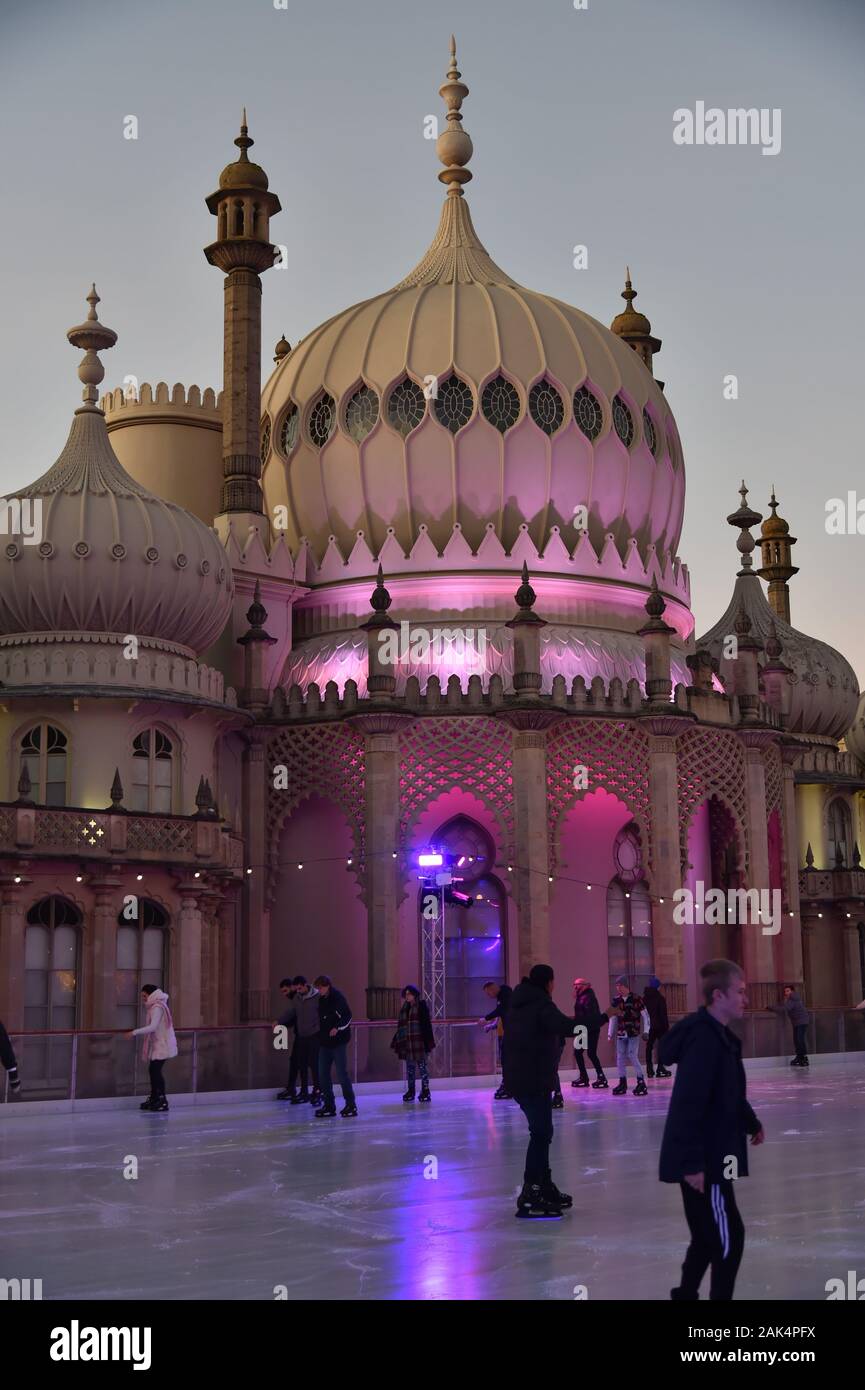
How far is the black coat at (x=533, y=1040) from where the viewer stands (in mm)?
10875

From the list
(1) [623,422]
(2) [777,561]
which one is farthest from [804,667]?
(1) [623,422]

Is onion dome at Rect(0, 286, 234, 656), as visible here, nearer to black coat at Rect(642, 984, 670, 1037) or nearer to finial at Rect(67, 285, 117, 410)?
finial at Rect(67, 285, 117, 410)

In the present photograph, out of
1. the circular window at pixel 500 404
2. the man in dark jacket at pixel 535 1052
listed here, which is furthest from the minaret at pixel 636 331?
the man in dark jacket at pixel 535 1052

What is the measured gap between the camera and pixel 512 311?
3616cm

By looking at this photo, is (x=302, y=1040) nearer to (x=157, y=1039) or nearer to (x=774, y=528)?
(x=157, y=1039)

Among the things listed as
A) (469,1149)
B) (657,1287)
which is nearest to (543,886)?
(469,1149)

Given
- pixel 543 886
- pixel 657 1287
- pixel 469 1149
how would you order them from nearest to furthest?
pixel 657 1287, pixel 469 1149, pixel 543 886

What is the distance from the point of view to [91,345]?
31016mm

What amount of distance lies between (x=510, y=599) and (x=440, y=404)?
421 cm

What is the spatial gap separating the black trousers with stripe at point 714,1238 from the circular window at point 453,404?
2878 centimetres

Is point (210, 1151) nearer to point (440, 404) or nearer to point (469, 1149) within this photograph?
point (469, 1149)

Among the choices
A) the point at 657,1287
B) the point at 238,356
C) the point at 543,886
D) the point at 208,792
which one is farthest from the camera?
the point at 238,356

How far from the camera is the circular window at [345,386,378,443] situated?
3522 centimetres

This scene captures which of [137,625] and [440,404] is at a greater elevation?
[440,404]
